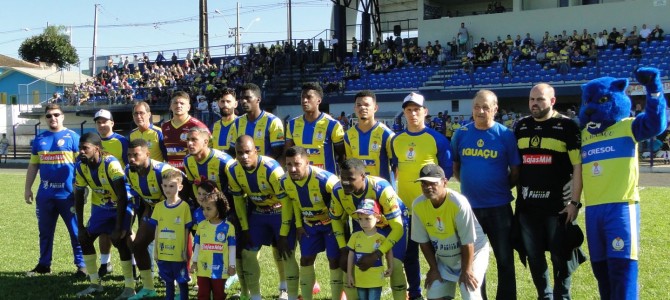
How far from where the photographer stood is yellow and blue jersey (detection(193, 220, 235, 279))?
19.6 feet

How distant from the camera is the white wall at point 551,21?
29234mm

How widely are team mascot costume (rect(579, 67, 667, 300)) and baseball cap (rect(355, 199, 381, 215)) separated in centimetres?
178

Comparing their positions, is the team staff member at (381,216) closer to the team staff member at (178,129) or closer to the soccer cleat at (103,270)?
the team staff member at (178,129)

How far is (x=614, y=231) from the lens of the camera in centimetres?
484

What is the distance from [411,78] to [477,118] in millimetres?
25916

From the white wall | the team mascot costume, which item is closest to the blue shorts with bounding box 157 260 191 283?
the team mascot costume

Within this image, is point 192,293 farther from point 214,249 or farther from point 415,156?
point 415,156

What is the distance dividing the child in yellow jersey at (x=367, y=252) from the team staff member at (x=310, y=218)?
48cm

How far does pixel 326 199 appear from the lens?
6047mm

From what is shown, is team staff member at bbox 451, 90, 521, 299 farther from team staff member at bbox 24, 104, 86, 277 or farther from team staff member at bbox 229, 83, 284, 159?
team staff member at bbox 24, 104, 86, 277

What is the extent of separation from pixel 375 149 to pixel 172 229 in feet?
7.62

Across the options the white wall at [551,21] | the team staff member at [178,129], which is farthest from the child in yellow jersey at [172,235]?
the white wall at [551,21]

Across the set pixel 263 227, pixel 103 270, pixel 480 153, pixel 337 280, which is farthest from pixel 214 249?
pixel 103 270

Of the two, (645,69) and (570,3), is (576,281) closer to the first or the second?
(645,69)
